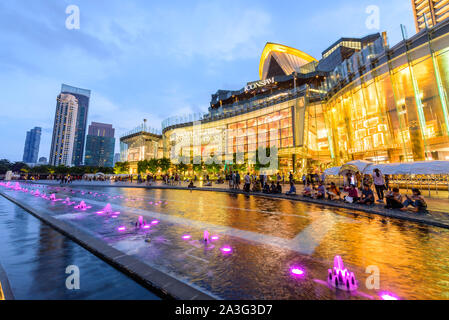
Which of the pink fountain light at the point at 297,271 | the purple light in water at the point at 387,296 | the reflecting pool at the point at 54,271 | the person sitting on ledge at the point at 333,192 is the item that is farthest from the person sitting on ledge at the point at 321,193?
the reflecting pool at the point at 54,271

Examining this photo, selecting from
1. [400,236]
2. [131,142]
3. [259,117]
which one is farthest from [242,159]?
[131,142]

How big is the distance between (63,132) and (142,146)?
140194mm

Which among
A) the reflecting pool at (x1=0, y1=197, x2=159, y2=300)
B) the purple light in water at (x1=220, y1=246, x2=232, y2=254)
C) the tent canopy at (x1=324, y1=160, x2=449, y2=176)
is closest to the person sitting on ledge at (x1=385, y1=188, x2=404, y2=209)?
the tent canopy at (x1=324, y1=160, x2=449, y2=176)

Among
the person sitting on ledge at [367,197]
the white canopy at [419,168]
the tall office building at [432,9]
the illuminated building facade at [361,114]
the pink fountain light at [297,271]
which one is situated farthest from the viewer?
the tall office building at [432,9]

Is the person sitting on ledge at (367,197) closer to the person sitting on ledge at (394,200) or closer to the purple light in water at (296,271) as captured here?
the person sitting on ledge at (394,200)

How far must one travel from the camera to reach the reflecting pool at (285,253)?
2.88m

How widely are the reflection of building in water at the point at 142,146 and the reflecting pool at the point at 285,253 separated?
8273cm

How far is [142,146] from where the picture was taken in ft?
278

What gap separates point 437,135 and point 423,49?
8.23 metres

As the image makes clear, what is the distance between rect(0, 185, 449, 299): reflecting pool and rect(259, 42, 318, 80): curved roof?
230 ft

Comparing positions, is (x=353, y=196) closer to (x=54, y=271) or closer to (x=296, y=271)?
(x=296, y=271)

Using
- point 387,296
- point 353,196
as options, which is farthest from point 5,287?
point 353,196

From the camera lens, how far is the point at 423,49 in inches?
709

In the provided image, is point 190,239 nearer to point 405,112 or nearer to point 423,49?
point 405,112
